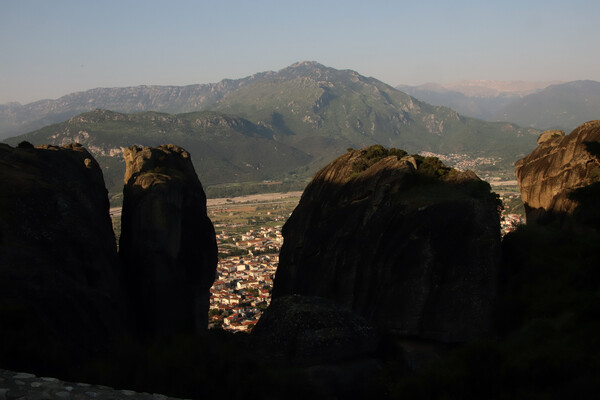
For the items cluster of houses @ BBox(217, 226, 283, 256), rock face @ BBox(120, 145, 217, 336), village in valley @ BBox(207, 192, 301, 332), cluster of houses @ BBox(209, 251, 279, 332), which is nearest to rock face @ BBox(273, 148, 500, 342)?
rock face @ BBox(120, 145, 217, 336)

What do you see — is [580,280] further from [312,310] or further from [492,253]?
[312,310]

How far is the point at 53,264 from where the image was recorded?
2462 cm

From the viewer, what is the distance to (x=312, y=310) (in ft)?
74.9

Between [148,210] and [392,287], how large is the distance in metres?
16.0

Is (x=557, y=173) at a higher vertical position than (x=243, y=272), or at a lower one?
higher

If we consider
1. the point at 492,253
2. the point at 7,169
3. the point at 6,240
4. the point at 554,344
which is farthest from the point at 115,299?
the point at 554,344

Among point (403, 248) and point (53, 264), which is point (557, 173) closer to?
point (403, 248)

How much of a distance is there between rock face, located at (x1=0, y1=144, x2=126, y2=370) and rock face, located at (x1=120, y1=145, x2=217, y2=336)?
2.09m

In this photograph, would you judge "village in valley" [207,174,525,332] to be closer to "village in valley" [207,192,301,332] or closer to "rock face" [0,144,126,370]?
"village in valley" [207,192,301,332]

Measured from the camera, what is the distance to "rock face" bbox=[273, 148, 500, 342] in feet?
82.4

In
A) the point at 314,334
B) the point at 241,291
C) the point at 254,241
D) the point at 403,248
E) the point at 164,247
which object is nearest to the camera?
the point at 314,334

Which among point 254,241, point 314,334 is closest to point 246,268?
point 254,241

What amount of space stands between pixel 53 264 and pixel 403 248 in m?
15.3

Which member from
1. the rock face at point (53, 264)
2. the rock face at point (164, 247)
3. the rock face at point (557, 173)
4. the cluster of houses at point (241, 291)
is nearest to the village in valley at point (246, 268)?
the cluster of houses at point (241, 291)
